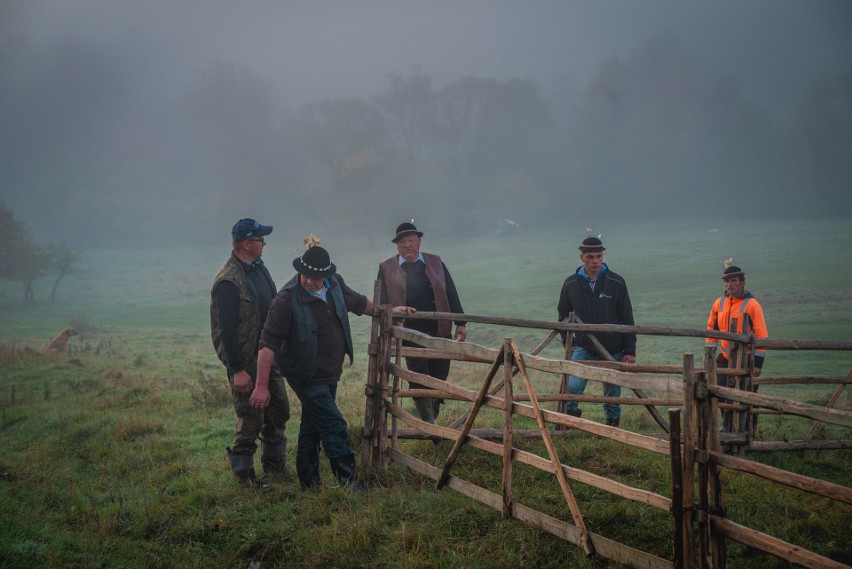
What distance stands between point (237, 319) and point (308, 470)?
5.18 feet

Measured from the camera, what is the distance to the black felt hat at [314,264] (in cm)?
579

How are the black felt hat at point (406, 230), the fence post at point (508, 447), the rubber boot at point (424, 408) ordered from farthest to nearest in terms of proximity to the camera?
the black felt hat at point (406, 230), the rubber boot at point (424, 408), the fence post at point (508, 447)

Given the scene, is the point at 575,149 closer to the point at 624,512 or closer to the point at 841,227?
the point at 841,227

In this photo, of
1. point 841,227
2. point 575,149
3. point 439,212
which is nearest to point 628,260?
point 841,227

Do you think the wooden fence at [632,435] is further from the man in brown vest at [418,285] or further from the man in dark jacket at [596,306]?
the man in brown vest at [418,285]

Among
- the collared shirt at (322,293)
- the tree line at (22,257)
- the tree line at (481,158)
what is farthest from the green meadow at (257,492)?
the tree line at (481,158)

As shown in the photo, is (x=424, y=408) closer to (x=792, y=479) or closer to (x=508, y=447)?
(x=508, y=447)

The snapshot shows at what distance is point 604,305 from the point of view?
786cm

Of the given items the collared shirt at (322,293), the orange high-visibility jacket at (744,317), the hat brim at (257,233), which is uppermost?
the hat brim at (257,233)

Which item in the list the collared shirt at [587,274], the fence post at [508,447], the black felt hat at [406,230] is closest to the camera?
the fence post at [508,447]

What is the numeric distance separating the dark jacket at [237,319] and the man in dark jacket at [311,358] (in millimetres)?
333

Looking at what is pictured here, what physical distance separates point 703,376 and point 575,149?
271 ft

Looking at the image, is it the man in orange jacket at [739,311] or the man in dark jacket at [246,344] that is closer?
the man in dark jacket at [246,344]

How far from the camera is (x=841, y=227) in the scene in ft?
152
